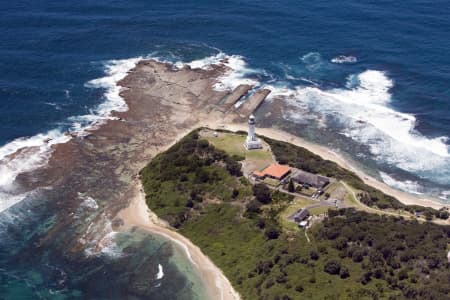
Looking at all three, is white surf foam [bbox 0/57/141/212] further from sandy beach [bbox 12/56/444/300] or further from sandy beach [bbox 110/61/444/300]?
sandy beach [bbox 110/61/444/300]

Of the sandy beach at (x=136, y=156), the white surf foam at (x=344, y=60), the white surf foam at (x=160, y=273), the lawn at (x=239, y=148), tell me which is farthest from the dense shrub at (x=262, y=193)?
the white surf foam at (x=344, y=60)

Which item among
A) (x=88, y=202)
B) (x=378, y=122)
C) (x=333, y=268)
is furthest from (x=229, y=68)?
(x=333, y=268)

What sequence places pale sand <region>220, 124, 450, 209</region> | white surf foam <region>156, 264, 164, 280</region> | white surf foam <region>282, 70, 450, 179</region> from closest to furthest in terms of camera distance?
white surf foam <region>156, 264, 164, 280</region>
pale sand <region>220, 124, 450, 209</region>
white surf foam <region>282, 70, 450, 179</region>

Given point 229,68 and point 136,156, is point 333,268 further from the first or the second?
point 229,68

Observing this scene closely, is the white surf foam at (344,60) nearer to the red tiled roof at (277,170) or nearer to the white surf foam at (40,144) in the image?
the white surf foam at (40,144)

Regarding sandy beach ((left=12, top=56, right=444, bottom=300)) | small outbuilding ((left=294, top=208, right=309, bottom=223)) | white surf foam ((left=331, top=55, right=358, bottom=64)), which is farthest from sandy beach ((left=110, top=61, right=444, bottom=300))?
white surf foam ((left=331, top=55, right=358, bottom=64))

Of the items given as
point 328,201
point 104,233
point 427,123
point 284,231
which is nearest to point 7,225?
point 104,233
